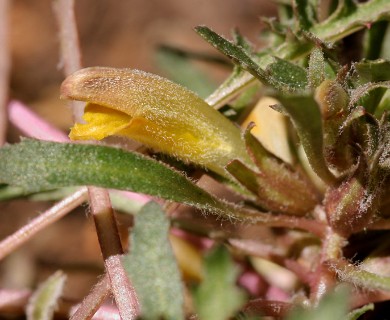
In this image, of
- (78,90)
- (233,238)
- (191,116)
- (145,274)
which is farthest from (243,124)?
(145,274)

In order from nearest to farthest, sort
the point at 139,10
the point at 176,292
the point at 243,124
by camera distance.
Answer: the point at 176,292 < the point at 243,124 < the point at 139,10

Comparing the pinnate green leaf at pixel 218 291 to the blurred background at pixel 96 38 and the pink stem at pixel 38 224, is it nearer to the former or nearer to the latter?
the pink stem at pixel 38 224

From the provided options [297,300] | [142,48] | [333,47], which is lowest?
[297,300]

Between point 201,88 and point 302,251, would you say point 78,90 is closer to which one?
point 302,251

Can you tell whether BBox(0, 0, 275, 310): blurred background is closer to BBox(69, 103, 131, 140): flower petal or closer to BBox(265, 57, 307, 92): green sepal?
BBox(69, 103, 131, 140): flower petal

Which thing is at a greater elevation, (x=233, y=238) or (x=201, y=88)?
(x=201, y=88)

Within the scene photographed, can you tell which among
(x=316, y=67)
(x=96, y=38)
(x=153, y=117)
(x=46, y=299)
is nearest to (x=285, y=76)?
(x=316, y=67)

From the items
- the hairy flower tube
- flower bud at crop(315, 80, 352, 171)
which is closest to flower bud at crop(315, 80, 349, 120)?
flower bud at crop(315, 80, 352, 171)

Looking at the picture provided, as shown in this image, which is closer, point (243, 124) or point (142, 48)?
point (243, 124)

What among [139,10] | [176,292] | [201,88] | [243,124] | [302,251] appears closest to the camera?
[176,292]
